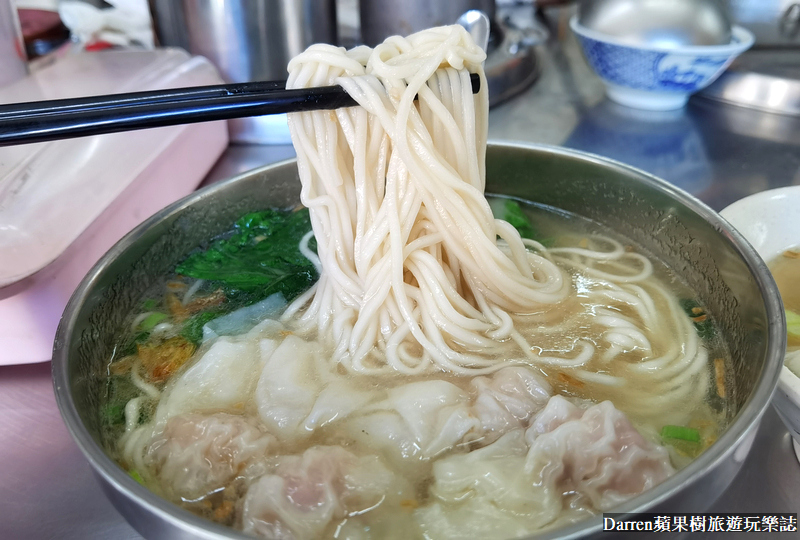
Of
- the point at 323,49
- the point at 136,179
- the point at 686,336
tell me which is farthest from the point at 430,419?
the point at 136,179

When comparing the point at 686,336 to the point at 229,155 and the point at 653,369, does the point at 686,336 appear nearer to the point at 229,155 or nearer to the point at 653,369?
the point at 653,369

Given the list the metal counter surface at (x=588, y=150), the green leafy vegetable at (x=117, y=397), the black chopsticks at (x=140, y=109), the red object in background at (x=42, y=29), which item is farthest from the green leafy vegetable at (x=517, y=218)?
the red object in background at (x=42, y=29)

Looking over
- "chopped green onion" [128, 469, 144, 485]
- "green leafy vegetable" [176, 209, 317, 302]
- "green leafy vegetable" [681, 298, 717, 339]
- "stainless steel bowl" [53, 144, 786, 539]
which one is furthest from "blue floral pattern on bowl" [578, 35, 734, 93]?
"chopped green onion" [128, 469, 144, 485]

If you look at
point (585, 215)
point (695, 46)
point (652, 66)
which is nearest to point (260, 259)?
point (585, 215)

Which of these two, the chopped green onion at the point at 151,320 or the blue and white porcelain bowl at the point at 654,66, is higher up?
the blue and white porcelain bowl at the point at 654,66

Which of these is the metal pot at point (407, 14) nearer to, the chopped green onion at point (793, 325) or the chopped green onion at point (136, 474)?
the chopped green onion at point (793, 325)

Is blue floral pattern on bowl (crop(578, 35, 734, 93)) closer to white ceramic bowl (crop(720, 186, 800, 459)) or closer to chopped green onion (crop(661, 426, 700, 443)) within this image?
white ceramic bowl (crop(720, 186, 800, 459))

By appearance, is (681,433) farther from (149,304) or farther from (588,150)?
(588,150)
